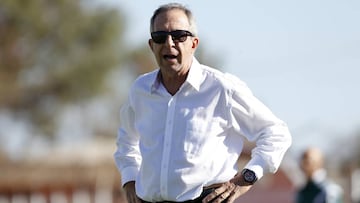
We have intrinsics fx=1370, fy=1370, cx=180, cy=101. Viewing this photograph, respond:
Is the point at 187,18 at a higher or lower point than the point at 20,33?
higher

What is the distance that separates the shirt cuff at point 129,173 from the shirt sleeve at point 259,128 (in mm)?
793

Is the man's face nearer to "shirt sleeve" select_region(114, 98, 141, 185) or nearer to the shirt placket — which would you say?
the shirt placket

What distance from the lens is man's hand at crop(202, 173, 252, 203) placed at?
7.70 meters

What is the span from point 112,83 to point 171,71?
145 ft

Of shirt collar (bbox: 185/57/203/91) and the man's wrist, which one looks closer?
the man's wrist

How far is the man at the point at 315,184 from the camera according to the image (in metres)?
13.8

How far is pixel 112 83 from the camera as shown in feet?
171

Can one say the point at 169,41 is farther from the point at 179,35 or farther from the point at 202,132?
the point at 202,132

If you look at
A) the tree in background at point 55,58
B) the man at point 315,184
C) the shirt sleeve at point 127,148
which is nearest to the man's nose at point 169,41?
the shirt sleeve at point 127,148

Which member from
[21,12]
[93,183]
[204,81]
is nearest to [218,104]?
[204,81]

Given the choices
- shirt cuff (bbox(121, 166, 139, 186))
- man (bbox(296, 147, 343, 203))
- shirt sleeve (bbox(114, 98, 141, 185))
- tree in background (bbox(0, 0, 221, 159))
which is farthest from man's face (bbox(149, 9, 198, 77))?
tree in background (bbox(0, 0, 221, 159))

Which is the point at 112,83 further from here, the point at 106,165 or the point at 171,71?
the point at 171,71

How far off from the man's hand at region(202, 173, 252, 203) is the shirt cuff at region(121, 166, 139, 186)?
70cm

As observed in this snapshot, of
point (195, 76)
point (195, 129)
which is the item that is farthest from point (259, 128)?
point (195, 76)
